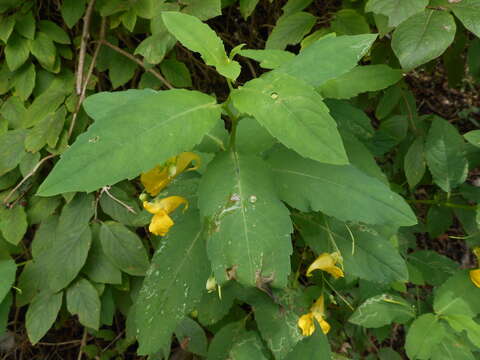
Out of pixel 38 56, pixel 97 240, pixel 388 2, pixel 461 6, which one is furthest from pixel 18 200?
pixel 461 6

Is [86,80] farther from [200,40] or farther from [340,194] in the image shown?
[340,194]

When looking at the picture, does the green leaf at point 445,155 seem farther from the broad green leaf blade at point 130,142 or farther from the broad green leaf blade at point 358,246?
the broad green leaf blade at point 130,142

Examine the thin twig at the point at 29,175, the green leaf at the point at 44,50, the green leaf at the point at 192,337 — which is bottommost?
the green leaf at the point at 192,337

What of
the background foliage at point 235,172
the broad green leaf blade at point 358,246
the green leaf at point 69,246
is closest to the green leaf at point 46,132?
the background foliage at point 235,172

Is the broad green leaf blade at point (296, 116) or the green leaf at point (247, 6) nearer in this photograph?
the broad green leaf blade at point (296, 116)

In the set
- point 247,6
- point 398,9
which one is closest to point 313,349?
point 398,9
